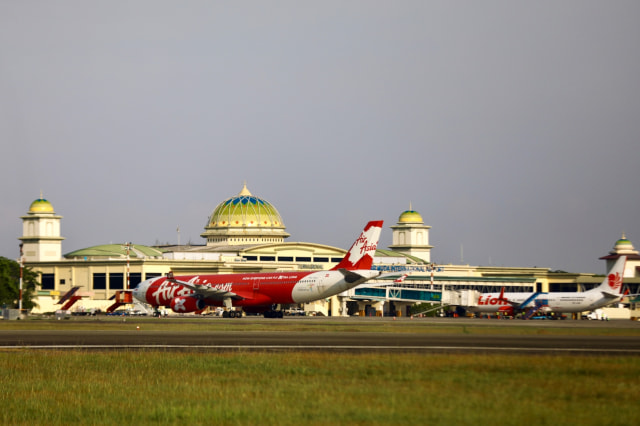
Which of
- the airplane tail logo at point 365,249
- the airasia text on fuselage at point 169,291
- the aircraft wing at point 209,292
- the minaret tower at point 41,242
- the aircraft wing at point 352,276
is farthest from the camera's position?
the minaret tower at point 41,242

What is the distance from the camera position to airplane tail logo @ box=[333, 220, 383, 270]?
99875 millimetres

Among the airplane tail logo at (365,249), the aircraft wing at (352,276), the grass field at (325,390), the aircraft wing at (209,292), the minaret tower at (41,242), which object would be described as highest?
the minaret tower at (41,242)

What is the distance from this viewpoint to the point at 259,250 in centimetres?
18962

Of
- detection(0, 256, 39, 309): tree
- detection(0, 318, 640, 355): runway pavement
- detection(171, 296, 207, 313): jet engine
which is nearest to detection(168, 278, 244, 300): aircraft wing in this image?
detection(171, 296, 207, 313): jet engine

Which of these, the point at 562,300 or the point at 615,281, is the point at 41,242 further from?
the point at 615,281

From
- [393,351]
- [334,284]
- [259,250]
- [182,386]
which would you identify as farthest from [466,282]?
[182,386]

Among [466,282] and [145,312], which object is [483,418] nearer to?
[145,312]

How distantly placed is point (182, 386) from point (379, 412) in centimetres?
775

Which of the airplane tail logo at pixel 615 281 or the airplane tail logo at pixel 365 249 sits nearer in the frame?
the airplane tail logo at pixel 365 249

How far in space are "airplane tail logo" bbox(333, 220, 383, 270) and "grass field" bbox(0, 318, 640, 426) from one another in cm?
6201

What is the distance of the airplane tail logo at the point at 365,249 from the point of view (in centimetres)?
9988

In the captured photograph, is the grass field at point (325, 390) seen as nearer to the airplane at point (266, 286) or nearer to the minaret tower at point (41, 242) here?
the airplane at point (266, 286)

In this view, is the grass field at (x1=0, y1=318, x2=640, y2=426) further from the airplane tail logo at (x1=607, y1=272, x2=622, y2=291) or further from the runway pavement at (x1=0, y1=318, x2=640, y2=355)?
the airplane tail logo at (x1=607, y1=272, x2=622, y2=291)

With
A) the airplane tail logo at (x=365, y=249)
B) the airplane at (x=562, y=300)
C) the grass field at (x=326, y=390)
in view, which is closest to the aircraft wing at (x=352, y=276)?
the airplane tail logo at (x=365, y=249)
